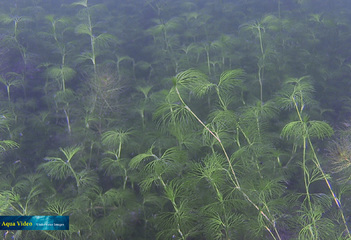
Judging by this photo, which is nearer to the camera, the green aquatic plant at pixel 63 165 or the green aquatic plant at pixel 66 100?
the green aquatic plant at pixel 63 165

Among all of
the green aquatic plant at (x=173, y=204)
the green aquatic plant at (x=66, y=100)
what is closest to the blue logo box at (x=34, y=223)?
the green aquatic plant at (x=173, y=204)

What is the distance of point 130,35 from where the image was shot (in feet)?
22.5

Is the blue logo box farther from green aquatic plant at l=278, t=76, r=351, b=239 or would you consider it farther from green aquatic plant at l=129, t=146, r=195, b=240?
green aquatic plant at l=278, t=76, r=351, b=239

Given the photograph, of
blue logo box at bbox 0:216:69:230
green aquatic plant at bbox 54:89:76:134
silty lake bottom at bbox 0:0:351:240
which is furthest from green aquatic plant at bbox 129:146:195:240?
green aquatic plant at bbox 54:89:76:134

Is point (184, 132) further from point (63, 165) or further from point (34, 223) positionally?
point (34, 223)

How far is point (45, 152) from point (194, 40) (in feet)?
13.0

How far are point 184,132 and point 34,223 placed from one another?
1.79m

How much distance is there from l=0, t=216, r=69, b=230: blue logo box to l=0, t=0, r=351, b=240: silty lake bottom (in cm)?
8

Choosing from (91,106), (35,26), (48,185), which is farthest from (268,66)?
(35,26)

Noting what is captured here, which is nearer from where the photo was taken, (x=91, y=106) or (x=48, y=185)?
(x=48, y=185)

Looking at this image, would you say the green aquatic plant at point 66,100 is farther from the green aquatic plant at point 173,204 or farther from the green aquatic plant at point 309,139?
the green aquatic plant at point 309,139

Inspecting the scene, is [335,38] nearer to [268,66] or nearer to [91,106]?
[268,66]

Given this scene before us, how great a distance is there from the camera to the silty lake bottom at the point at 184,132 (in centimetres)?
266

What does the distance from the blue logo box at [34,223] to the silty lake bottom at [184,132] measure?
0.26 feet
